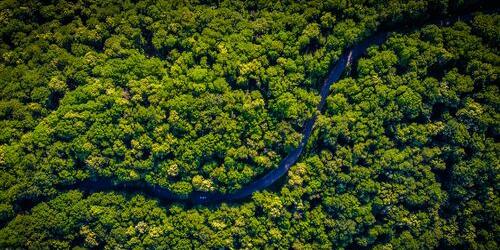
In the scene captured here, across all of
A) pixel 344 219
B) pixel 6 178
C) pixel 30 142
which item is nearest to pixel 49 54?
pixel 30 142

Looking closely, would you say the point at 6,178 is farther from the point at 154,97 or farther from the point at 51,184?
the point at 154,97

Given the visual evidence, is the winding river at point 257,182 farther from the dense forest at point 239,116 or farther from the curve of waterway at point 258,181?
the dense forest at point 239,116

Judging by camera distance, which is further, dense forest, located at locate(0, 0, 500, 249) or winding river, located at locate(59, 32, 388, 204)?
winding river, located at locate(59, 32, 388, 204)

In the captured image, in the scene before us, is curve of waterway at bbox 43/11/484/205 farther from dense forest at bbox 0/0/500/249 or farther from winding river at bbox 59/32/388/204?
dense forest at bbox 0/0/500/249

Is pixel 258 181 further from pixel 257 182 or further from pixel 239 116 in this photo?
pixel 239 116

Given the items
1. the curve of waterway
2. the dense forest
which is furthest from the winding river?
the dense forest

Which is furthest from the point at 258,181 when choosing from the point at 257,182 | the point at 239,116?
the point at 239,116
